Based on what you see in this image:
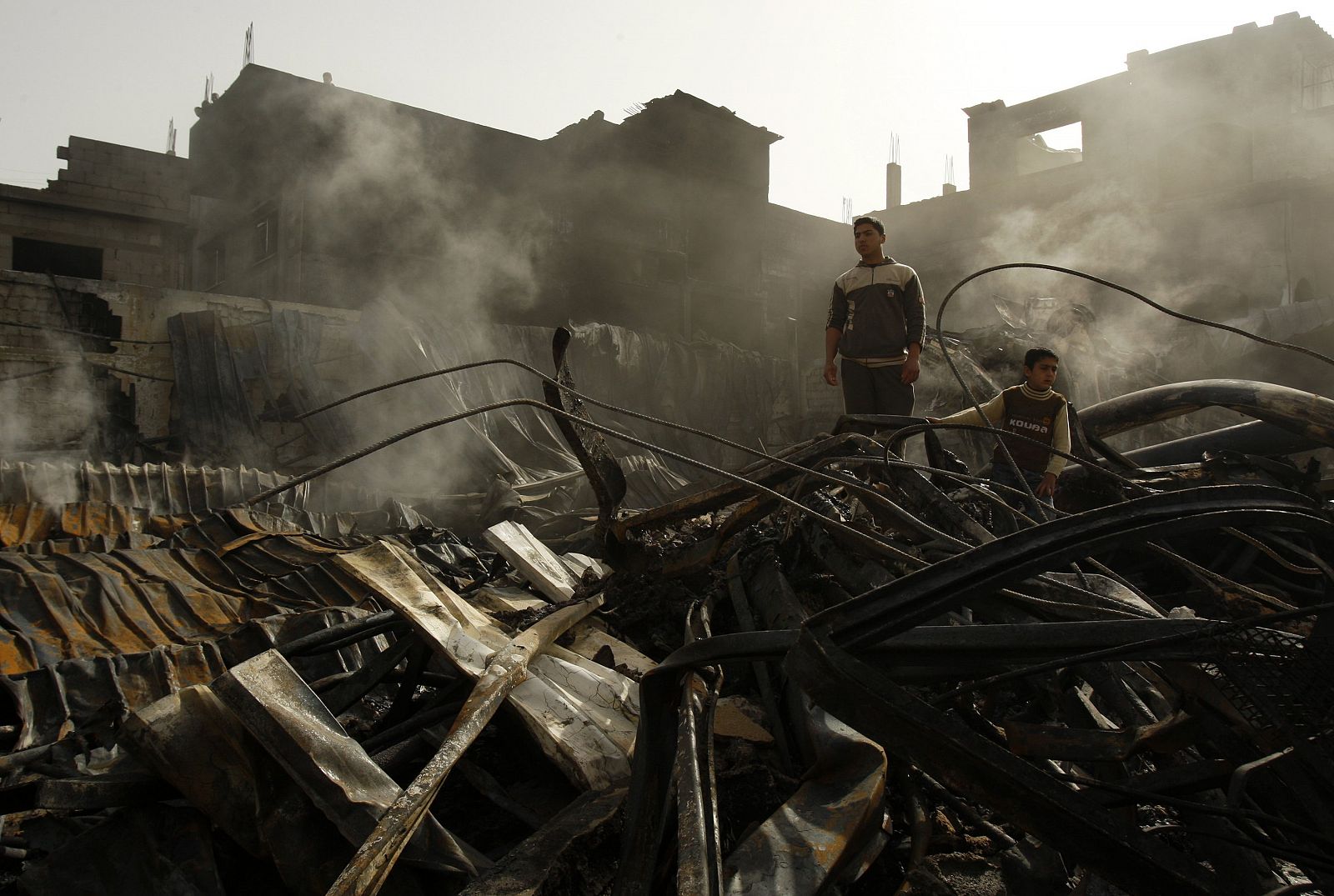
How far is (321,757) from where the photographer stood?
7.16ft

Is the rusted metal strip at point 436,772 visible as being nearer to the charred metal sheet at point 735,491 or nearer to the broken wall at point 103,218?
the charred metal sheet at point 735,491

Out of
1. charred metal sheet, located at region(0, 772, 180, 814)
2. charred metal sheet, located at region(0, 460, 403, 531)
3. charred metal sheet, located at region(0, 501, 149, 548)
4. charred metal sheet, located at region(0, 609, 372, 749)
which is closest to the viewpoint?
charred metal sheet, located at region(0, 772, 180, 814)

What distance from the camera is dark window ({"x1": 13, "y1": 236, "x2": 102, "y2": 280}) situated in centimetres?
1559

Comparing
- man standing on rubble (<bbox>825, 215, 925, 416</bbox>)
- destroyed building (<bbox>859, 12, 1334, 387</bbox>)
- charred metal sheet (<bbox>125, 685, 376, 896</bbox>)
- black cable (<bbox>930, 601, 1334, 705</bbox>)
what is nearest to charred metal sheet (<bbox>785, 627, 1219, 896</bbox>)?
black cable (<bbox>930, 601, 1334, 705</bbox>)

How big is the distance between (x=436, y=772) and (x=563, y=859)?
0.41m

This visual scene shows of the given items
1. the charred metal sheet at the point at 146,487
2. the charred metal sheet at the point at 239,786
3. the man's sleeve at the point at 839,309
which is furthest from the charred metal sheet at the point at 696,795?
the charred metal sheet at the point at 146,487

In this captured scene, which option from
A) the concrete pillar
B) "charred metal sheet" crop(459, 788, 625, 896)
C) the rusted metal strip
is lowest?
"charred metal sheet" crop(459, 788, 625, 896)

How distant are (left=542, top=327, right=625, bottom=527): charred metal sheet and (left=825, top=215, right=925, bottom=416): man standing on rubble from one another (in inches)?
71.5

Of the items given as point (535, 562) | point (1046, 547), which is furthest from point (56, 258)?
point (1046, 547)

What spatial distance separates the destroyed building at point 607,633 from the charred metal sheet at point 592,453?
0.03m

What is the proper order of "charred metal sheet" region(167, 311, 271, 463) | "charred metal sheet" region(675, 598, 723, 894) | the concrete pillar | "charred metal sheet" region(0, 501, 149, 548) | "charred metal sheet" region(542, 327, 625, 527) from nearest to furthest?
"charred metal sheet" region(675, 598, 723, 894) → "charred metal sheet" region(542, 327, 625, 527) → "charred metal sheet" region(0, 501, 149, 548) → "charred metal sheet" region(167, 311, 271, 463) → the concrete pillar

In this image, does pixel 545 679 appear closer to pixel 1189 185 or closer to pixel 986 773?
pixel 986 773

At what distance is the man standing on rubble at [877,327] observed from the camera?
497cm

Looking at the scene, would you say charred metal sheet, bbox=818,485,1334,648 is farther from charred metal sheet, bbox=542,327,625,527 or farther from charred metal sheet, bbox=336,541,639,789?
charred metal sheet, bbox=542,327,625,527
